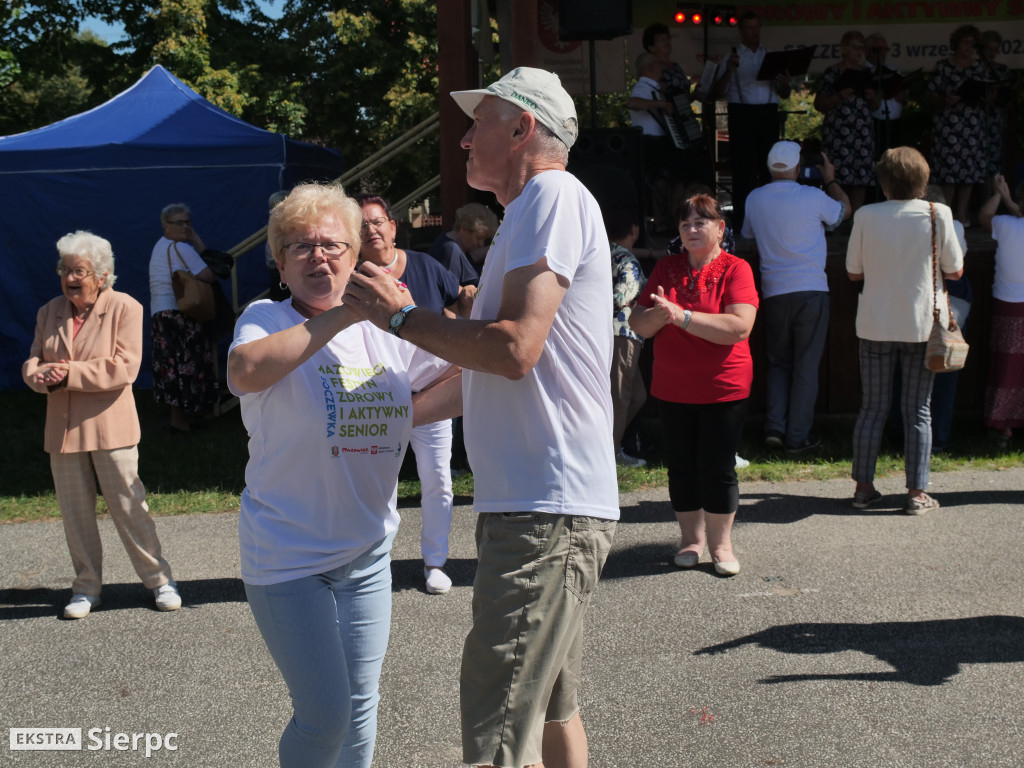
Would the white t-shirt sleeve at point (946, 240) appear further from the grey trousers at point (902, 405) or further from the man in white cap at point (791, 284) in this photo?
the man in white cap at point (791, 284)

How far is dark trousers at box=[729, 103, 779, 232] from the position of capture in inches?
440

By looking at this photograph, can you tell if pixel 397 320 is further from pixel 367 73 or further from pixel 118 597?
pixel 367 73

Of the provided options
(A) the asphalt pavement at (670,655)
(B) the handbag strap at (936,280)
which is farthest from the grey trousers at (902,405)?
(A) the asphalt pavement at (670,655)

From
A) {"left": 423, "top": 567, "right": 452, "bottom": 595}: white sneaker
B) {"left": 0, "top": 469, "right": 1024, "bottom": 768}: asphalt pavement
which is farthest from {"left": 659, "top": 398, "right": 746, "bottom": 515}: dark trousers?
{"left": 423, "top": 567, "right": 452, "bottom": 595}: white sneaker

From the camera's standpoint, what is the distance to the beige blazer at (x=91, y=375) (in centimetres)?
488

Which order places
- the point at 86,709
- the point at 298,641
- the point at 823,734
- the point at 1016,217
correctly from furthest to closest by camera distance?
the point at 1016,217
the point at 86,709
the point at 823,734
the point at 298,641

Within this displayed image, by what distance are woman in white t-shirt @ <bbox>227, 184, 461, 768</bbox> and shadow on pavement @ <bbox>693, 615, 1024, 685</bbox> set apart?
2.03 m

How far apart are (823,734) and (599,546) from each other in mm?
1648

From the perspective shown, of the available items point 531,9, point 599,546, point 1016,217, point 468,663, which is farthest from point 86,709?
point 1016,217

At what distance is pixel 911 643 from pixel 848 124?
7.56m

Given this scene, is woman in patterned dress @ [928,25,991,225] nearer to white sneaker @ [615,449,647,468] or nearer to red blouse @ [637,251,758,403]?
white sneaker @ [615,449,647,468]

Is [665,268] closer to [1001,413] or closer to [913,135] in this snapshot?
[1001,413]

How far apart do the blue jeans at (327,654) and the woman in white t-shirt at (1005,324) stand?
6414mm

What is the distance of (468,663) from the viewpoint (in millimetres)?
2393
